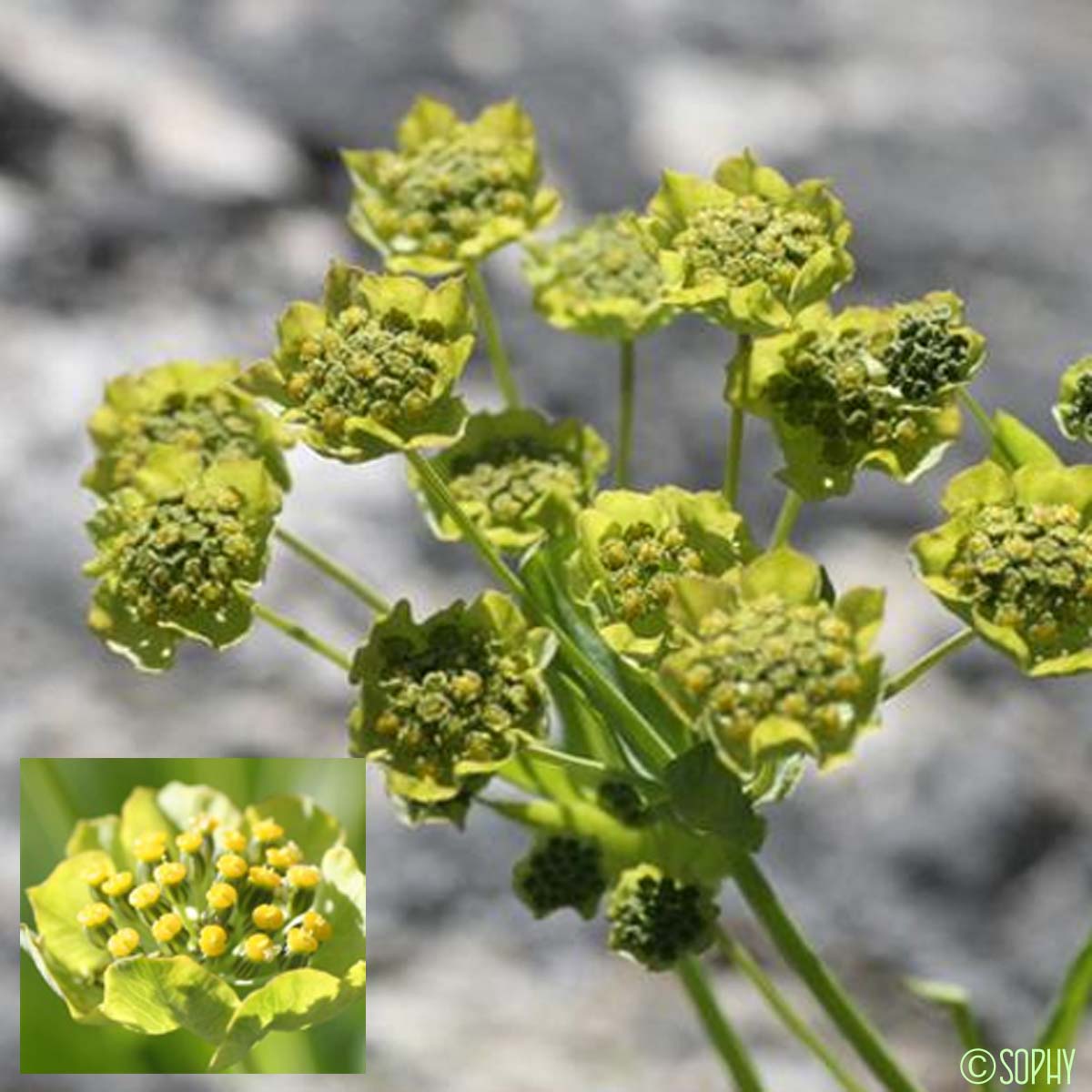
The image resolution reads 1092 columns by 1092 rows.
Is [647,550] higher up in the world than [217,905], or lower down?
higher up

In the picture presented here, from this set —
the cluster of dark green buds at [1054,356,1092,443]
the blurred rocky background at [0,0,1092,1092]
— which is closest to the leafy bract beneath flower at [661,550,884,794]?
the cluster of dark green buds at [1054,356,1092,443]

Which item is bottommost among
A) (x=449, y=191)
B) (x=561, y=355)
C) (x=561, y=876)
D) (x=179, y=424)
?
(x=561, y=355)

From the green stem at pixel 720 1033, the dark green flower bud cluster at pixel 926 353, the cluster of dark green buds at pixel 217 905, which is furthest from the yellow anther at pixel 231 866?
the dark green flower bud cluster at pixel 926 353

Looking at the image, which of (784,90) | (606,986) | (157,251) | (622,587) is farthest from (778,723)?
(784,90)

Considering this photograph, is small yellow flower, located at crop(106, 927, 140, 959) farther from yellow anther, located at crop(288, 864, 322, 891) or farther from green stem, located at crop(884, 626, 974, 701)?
green stem, located at crop(884, 626, 974, 701)

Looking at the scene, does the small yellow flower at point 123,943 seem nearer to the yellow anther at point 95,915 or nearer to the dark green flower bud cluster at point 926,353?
the yellow anther at point 95,915

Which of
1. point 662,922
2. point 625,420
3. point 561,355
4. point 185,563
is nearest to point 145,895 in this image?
point 185,563

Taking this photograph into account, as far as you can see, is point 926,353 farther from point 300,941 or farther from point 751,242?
point 300,941
